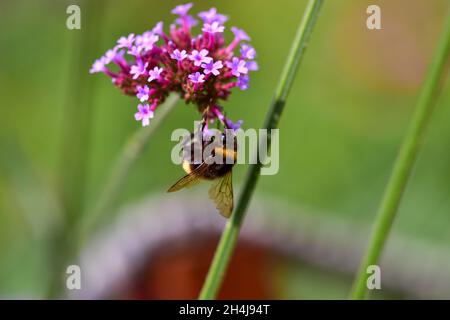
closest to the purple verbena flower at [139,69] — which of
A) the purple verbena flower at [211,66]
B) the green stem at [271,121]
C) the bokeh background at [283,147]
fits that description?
Result: the purple verbena flower at [211,66]

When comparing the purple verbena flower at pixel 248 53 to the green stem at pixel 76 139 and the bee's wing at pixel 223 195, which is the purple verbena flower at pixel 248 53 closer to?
the bee's wing at pixel 223 195

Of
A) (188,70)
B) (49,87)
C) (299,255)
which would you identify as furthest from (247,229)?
(49,87)

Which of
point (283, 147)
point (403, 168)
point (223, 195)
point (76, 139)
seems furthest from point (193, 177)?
point (283, 147)

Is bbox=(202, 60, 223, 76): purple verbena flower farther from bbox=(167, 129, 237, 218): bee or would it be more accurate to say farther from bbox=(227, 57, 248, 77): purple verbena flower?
bbox=(167, 129, 237, 218): bee

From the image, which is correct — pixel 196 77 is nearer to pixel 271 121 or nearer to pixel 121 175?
pixel 271 121

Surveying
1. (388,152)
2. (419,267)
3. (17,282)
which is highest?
(388,152)
